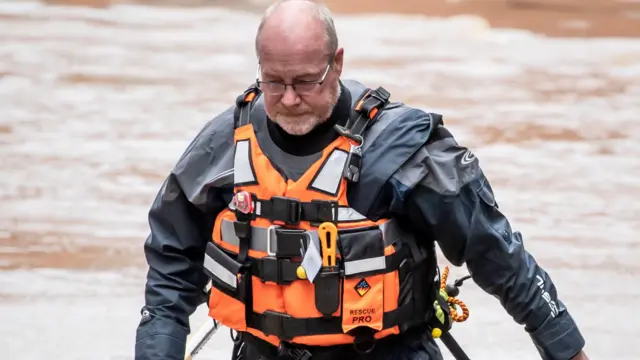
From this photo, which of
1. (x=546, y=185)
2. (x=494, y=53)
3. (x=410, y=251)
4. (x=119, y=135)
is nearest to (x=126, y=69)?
(x=119, y=135)

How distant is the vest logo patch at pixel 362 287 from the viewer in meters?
3.09

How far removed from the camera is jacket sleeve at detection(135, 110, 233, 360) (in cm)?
321

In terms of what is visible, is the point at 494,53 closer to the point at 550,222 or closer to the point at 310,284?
the point at 550,222

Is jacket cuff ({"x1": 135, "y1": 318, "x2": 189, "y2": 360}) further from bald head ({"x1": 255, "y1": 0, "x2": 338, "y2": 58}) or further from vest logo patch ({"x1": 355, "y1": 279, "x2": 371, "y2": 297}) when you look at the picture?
bald head ({"x1": 255, "y1": 0, "x2": 338, "y2": 58})

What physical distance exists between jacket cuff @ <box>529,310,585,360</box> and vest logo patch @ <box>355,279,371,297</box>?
0.47 m

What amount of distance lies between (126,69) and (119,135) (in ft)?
7.38

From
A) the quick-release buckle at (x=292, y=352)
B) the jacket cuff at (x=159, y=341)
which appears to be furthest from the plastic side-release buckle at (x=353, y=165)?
the jacket cuff at (x=159, y=341)

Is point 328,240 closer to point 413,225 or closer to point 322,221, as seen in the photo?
point 322,221

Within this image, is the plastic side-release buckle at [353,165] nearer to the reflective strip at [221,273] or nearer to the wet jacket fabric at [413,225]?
the wet jacket fabric at [413,225]

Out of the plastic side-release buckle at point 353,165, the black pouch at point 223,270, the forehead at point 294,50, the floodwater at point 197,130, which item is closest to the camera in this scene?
the forehead at point 294,50

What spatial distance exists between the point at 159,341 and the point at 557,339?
104cm

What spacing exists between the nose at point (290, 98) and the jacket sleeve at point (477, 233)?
31 centimetres

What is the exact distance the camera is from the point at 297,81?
294 centimetres

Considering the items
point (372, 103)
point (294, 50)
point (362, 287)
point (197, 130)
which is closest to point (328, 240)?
point (362, 287)
